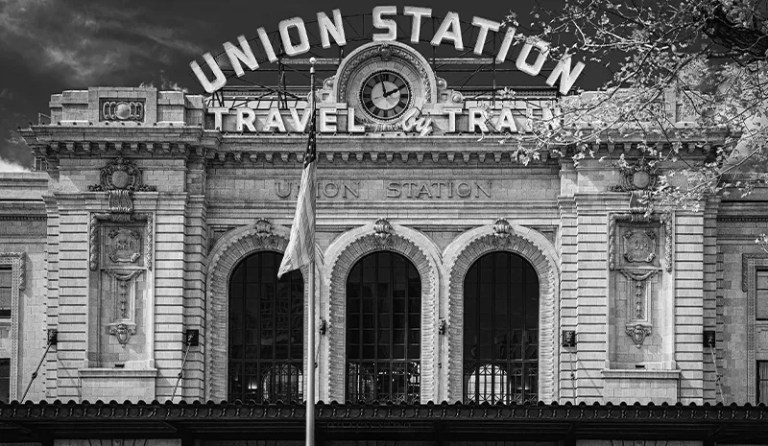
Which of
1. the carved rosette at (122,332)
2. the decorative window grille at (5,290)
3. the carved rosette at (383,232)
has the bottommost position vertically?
the carved rosette at (122,332)

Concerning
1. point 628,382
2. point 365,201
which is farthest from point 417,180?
point 628,382

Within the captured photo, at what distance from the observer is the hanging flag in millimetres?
40406

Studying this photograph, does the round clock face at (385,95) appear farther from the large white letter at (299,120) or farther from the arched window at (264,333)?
the arched window at (264,333)

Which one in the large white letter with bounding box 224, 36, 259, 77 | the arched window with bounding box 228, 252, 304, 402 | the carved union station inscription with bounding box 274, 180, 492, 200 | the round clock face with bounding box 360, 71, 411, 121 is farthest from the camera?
the large white letter with bounding box 224, 36, 259, 77

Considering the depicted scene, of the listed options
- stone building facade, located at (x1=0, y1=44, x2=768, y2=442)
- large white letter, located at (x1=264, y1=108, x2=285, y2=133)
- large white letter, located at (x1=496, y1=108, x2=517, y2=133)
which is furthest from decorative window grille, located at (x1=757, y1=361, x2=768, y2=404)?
large white letter, located at (x1=264, y1=108, x2=285, y2=133)

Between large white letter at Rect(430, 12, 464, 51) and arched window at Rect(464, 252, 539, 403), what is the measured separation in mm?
10127

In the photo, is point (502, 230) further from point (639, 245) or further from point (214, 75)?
point (214, 75)

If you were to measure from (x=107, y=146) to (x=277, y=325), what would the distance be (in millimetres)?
9229

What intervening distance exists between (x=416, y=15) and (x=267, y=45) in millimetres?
6147

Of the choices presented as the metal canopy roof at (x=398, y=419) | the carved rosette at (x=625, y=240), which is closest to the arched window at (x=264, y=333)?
the metal canopy roof at (x=398, y=419)

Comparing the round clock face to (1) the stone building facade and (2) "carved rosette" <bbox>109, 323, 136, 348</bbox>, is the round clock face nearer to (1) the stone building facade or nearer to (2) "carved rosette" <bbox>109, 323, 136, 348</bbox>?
(1) the stone building facade

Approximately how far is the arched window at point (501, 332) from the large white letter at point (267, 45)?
12.1 m

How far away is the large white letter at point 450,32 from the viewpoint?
59.9m

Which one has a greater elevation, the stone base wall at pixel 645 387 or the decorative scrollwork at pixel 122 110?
the decorative scrollwork at pixel 122 110
